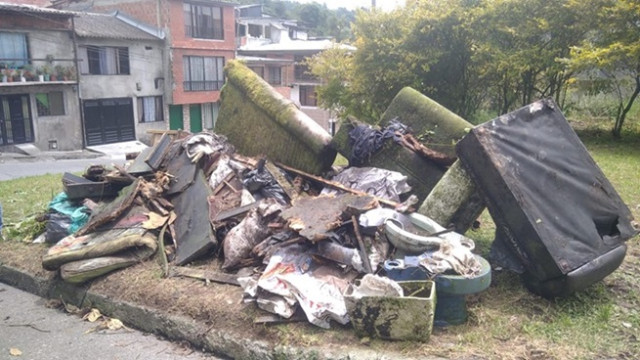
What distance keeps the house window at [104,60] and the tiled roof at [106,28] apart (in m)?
0.84

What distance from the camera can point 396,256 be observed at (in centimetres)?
471

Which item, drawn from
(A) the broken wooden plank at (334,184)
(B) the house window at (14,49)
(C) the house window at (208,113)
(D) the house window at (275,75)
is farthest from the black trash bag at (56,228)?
(D) the house window at (275,75)

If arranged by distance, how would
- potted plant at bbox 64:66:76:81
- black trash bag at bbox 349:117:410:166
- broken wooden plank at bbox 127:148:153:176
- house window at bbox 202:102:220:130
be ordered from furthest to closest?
house window at bbox 202:102:220:130 < potted plant at bbox 64:66:76:81 < broken wooden plank at bbox 127:148:153:176 < black trash bag at bbox 349:117:410:166

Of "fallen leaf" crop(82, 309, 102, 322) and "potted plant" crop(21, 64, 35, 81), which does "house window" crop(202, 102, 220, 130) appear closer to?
"potted plant" crop(21, 64, 35, 81)

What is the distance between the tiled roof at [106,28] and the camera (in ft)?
80.6

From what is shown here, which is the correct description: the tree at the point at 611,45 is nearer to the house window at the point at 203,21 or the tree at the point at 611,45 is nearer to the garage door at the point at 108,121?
the house window at the point at 203,21

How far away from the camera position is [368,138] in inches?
268

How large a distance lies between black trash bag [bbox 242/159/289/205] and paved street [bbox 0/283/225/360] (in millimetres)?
2417

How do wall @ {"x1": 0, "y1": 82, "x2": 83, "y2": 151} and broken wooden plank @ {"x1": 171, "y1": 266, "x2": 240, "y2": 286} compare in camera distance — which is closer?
broken wooden plank @ {"x1": 171, "y1": 266, "x2": 240, "y2": 286}

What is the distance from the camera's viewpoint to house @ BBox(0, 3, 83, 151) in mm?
22078

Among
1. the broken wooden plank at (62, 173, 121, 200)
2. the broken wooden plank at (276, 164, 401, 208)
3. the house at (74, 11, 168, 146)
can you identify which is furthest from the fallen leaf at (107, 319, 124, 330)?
the house at (74, 11, 168, 146)

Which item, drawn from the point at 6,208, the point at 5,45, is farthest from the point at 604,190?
the point at 5,45

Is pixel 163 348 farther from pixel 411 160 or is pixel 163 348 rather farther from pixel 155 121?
pixel 155 121

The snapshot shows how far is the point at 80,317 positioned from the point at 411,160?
13.9ft
